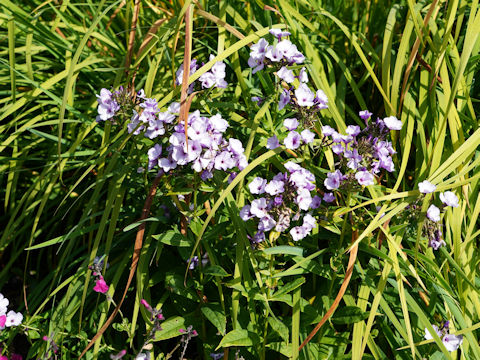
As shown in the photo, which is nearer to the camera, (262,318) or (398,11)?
(262,318)

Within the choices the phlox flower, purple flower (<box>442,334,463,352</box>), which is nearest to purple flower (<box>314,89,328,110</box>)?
purple flower (<box>442,334,463,352</box>)

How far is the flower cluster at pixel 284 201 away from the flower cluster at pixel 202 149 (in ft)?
0.43

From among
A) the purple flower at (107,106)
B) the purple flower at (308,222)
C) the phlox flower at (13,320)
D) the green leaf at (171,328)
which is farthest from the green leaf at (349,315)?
the phlox flower at (13,320)

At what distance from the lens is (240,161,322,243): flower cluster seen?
1630mm

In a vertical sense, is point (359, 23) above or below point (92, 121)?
above

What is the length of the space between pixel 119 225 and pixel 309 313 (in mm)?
965

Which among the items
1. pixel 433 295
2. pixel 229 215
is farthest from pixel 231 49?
pixel 433 295

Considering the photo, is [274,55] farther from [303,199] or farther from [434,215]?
[434,215]

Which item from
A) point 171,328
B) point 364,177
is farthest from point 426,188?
point 171,328

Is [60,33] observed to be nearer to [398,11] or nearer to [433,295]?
[398,11]

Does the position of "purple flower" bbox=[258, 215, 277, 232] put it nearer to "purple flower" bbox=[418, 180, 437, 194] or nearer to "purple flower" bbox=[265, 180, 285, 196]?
"purple flower" bbox=[265, 180, 285, 196]

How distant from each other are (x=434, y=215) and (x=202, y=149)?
0.78 m

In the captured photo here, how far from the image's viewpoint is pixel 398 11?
2617 mm

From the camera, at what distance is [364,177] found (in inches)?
64.3
